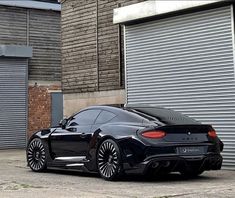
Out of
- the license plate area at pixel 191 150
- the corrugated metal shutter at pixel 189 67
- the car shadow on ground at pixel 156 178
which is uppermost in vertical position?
the corrugated metal shutter at pixel 189 67

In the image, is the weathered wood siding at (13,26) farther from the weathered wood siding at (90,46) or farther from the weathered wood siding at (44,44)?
the weathered wood siding at (90,46)

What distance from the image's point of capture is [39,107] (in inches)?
Result: 850

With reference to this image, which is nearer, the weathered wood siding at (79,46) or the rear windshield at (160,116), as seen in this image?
the rear windshield at (160,116)

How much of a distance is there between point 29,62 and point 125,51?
309 inches

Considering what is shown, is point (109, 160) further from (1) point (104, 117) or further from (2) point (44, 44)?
(2) point (44, 44)

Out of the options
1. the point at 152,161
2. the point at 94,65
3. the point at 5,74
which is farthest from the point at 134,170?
the point at 5,74

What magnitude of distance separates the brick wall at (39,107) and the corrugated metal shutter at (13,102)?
0.31 meters

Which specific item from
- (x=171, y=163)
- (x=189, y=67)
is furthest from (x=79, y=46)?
(x=171, y=163)

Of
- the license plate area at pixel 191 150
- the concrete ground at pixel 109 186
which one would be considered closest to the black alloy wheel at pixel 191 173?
the concrete ground at pixel 109 186

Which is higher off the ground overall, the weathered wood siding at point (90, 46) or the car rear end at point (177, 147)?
the weathered wood siding at point (90, 46)

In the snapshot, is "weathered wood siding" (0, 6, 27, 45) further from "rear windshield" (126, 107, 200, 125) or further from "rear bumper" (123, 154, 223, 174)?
"rear bumper" (123, 154, 223, 174)

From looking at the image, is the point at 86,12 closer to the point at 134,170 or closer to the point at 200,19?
the point at 200,19

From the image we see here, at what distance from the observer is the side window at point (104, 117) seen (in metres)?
9.77

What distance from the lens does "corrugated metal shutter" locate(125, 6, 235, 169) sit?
458 inches
